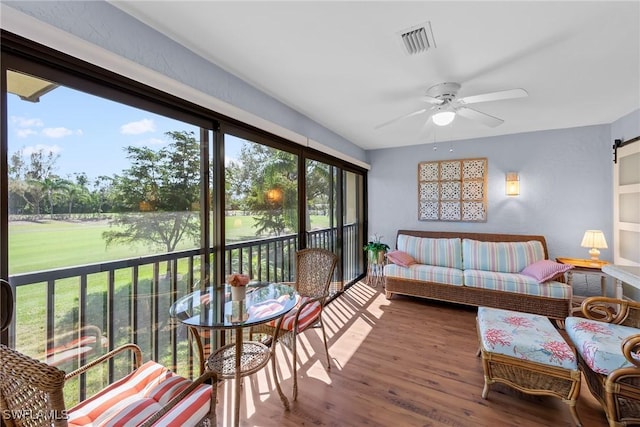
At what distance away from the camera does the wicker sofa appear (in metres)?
3.15

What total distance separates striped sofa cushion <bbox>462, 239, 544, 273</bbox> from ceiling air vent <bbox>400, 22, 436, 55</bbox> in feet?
10.1

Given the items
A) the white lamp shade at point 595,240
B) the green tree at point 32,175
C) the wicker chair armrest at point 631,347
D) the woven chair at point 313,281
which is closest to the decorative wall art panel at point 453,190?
the white lamp shade at point 595,240

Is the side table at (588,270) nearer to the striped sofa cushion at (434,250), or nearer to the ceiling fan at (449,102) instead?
the striped sofa cushion at (434,250)

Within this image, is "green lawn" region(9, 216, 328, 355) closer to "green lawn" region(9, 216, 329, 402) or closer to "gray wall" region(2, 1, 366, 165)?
"green lawn" region(9, 216, 329, 402)

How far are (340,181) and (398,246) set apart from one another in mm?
1460

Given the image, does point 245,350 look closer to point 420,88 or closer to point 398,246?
point 420,88

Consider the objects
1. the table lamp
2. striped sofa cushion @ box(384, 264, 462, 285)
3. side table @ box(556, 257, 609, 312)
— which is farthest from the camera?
striped sofa cushion @ box(384, 264, 462, 285)

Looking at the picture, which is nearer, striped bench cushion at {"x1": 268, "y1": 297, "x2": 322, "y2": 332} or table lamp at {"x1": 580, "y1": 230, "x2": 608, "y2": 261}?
striped bench cushion at {"x1": 268, "y1": 297, "x2": 322, "y2": 332}

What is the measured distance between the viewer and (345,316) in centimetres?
334

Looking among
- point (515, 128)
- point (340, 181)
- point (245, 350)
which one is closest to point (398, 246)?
point (340, 181)

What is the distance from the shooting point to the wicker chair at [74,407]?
2.40ft

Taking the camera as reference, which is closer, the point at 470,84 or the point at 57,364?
the point at 57,364

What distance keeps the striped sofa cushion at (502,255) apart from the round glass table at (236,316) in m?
3.04

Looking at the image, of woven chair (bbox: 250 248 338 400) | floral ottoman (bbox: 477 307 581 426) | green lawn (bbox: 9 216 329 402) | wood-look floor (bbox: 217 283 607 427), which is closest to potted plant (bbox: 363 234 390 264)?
wood-look floor (bbox: 217 283 607 427)
